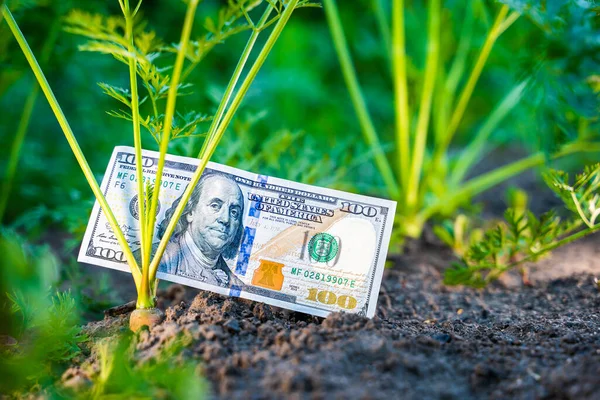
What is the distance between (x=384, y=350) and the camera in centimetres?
107

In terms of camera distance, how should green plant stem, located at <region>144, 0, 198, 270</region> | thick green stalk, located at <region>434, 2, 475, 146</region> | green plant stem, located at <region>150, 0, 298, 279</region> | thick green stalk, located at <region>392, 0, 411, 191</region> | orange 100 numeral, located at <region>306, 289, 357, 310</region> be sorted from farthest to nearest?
thick green stalk, located at <region>434, 2, 475, 146</region>, thick green stalk, located at <region>392, 0, 411, 191</region>, orange 100 numeral, located at <region>306, 289, 357, 310</region>, green plant stem, located at <region>150, 0, 298, 279</region>, green plant stem, located at <region>144, 0, 198, 270</region>

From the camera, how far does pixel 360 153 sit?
2225mm

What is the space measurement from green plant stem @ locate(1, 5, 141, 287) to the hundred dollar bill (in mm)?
90

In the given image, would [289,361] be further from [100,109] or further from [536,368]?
[100,109]

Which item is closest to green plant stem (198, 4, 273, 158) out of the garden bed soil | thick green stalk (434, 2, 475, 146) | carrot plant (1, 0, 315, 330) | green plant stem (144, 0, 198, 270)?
carrot plant (1, 0, 315, 330)

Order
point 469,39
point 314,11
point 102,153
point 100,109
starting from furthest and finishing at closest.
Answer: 1. point 314,11
2. point 100,109
3. point 102,153
4. point 469,39

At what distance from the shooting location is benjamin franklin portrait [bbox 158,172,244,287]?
4.46 ft

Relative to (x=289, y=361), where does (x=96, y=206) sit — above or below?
above

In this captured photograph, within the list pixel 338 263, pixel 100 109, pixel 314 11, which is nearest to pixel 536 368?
pixel 338 263

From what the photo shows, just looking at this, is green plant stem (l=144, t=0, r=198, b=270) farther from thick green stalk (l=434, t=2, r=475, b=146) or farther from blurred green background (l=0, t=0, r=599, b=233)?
thick green stalk (l=434, t=2, r=475, b=146)

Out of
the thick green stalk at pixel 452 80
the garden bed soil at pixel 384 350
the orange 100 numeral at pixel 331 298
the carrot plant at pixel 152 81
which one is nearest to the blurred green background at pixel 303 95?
the thick green stalk at pixel 452 80

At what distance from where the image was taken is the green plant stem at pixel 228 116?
3.76ft

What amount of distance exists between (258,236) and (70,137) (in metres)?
0.47

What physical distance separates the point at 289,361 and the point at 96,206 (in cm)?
64
